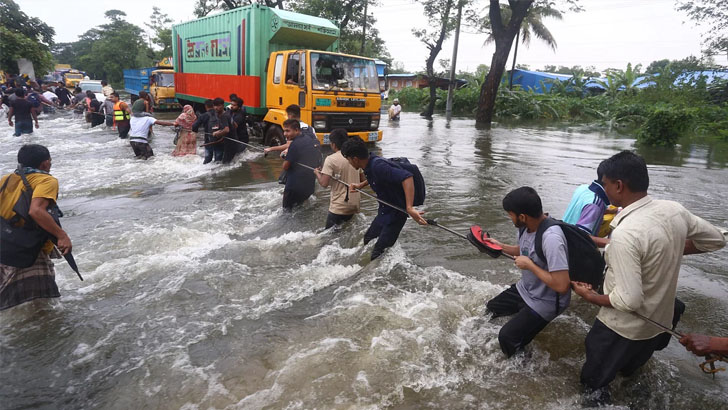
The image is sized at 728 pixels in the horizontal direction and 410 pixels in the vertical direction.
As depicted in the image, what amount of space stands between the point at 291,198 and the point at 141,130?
17.8ft

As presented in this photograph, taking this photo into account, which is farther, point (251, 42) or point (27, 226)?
point (251, 42)

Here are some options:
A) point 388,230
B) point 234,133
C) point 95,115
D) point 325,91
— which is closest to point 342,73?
point 325,91

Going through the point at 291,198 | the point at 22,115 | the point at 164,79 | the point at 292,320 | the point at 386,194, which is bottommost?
the point at 292,320

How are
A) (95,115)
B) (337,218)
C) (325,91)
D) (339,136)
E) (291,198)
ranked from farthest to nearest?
1. (95,115)
2. (325,91)
3. (291,198)
4. (337,218)
5. (339,136)

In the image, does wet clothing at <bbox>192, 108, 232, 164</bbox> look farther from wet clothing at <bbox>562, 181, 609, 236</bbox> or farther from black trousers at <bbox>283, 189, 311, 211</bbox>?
wet clothing at <bbox>562, 181, 609, 236</bbox>

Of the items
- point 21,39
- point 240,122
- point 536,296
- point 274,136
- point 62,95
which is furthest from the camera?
point 21,39

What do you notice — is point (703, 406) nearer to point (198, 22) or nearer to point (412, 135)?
point (412, 135)

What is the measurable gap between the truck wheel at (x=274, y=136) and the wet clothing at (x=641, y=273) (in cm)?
875

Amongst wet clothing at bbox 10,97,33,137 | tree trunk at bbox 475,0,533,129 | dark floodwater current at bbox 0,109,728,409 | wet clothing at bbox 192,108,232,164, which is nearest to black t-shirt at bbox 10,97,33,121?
wet clothing at bbox 10,97,33,137

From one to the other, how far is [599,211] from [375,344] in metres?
1.97

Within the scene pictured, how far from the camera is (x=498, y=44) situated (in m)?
19.6

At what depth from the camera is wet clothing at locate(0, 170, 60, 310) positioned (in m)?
3.32

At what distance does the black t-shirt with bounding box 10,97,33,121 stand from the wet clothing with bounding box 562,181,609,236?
15.6 metres

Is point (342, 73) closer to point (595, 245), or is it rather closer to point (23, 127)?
point (595, 245)
